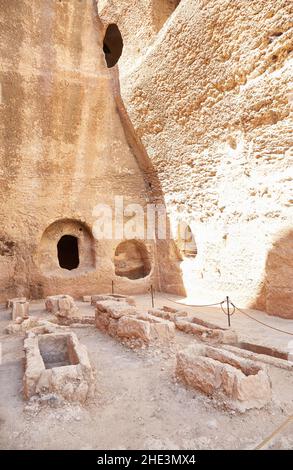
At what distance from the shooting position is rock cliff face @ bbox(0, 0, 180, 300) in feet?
30.7

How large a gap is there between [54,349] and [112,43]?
1286 centimetres

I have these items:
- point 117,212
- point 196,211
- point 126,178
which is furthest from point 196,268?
point 126,178

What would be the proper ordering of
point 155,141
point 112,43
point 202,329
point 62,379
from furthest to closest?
point 112,43
point 155,141
point 202,329
point 62,379

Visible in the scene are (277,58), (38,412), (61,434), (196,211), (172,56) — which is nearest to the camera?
(61,434)

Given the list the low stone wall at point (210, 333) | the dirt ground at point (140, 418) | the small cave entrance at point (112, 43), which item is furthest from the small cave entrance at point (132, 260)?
the small cave entrance at point (112, 43)

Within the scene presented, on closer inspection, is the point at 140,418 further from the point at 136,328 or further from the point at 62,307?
the point at 62,307


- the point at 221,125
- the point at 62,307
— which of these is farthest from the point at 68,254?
the point at 221,125

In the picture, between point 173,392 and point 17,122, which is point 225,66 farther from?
point 173,392

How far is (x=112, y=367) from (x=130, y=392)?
Answer: 799mm

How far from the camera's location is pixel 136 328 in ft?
17.0

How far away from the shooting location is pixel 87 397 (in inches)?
139

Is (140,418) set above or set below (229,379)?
below

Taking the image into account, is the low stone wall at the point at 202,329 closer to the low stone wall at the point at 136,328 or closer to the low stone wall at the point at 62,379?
the low stone wall at the point at 136,328

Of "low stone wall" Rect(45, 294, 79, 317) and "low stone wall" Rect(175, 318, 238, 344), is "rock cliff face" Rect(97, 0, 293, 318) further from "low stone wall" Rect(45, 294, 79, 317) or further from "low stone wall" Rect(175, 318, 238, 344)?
"low stone wall" Rect(45, 294, 79, 317)
